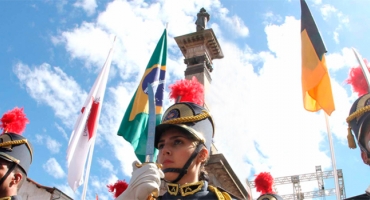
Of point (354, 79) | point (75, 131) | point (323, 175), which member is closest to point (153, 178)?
point (354, 79)

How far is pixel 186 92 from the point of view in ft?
14.9

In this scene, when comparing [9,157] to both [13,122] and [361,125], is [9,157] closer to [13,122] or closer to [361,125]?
[13,122]

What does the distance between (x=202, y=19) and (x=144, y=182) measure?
16958mm

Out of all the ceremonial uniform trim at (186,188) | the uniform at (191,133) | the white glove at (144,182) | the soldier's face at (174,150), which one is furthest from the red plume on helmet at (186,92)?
the white glove at (144,182)

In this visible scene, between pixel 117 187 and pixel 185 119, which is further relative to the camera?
pixel 117 187

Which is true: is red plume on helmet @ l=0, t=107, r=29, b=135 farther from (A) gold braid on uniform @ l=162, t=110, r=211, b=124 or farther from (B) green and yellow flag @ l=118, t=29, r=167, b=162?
(A) gold braid on uniform @ l=162, t=110, r=211, b=124

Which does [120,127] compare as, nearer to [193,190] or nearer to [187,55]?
[193,190]

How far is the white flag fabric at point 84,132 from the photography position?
6.72 meters

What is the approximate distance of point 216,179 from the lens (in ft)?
41.5

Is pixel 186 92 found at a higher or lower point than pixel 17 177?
higher

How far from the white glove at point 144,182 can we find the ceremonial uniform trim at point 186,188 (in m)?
0.70

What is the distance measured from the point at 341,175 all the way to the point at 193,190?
2201cm

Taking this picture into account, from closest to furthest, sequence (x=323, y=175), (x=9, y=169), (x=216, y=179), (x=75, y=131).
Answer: (x=9, y=169)
(x=75, y=131)
(x=216, y=179)
(x=323, y=175)

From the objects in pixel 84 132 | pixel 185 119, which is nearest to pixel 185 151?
pixel 185 119
